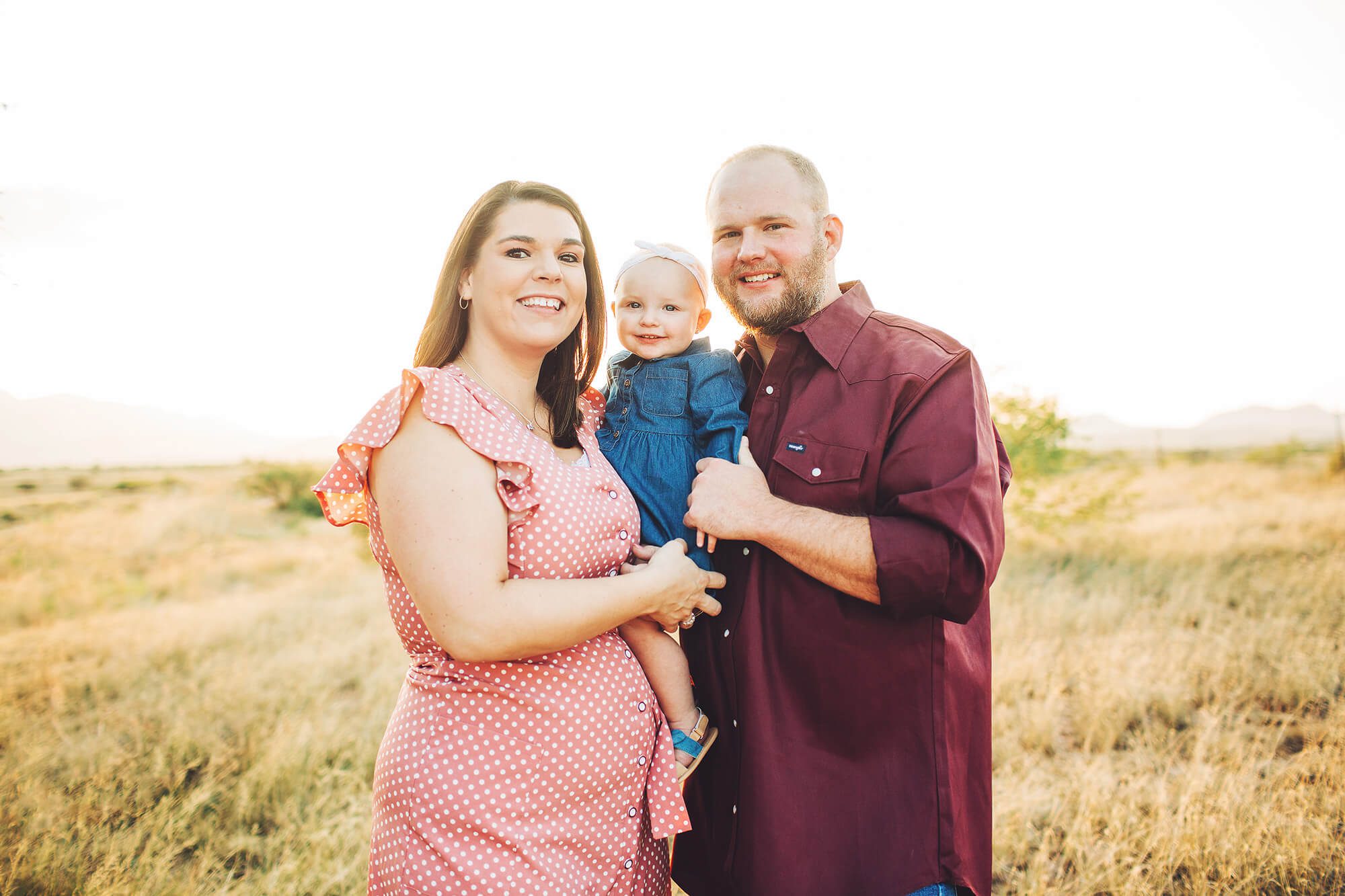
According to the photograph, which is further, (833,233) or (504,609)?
(833,233)

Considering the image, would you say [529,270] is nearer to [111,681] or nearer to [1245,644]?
[111,681]

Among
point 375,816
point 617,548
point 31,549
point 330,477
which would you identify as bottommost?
point 31,549

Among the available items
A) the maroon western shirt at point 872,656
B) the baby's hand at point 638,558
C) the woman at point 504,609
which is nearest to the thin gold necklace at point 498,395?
the woman at point 504,609

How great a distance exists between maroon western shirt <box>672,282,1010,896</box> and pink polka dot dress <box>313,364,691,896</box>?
310 mm

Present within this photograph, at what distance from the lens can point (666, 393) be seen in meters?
2.68

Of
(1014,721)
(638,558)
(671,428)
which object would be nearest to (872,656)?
(638,558)

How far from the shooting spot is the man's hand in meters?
2.18

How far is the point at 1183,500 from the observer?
720 inches

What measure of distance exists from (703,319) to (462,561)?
161cm

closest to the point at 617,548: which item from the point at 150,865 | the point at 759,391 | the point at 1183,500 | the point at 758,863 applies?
the point at 759,391

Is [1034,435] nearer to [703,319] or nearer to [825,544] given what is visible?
[703,319]

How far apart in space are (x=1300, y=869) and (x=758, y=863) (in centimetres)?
307

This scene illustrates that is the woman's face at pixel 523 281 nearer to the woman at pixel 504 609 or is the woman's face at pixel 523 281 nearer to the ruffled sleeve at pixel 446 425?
the woman at pixel 504 609

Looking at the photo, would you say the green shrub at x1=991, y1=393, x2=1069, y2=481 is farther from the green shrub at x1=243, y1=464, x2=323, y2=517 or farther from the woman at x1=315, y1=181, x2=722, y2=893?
the green shrub at x1=243, y1=464, x2=323, y2=517
